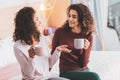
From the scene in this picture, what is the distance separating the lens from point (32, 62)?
6.10 ft

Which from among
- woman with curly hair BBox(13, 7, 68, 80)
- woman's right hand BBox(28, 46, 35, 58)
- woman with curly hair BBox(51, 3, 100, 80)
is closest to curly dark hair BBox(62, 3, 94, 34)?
woman with curly hair BBox(51, 3, 100, 80)

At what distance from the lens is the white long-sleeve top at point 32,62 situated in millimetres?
1859

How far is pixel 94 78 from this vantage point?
2.05 m

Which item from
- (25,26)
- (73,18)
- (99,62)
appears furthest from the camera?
(99,62)

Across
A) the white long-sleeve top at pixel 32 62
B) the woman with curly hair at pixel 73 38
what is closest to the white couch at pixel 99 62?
the woman with curly hair at pixel 73 38

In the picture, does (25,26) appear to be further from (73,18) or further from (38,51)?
(73,18)

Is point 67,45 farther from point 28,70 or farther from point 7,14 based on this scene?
point 7,14

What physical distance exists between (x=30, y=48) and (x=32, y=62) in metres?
0.11

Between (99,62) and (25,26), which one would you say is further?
(99,62)

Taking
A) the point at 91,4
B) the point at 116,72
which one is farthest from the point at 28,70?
the point at 91,4

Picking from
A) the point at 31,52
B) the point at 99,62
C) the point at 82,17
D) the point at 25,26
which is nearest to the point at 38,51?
the point at 31,52

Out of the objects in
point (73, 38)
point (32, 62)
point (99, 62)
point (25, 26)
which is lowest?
point (99, 62)

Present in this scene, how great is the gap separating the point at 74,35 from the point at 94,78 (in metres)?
0.43

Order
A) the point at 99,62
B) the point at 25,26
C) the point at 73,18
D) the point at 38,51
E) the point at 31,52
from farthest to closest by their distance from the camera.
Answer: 1. the point at 99,62
2. the point at 73,18
3. the point at 25,26
4. the point at 31,52
5. the point at 38,51
